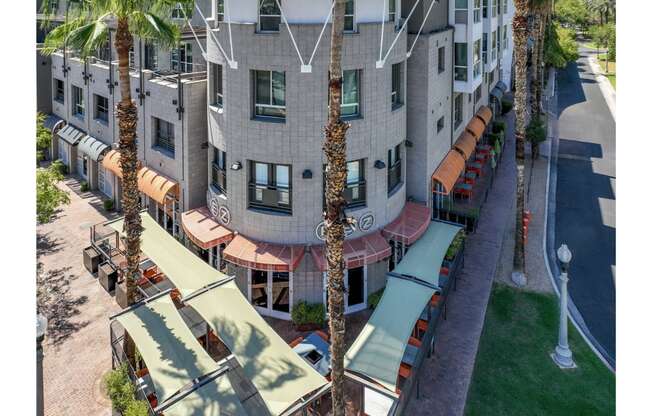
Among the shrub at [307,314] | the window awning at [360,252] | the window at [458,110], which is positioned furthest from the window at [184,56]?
the window at [458,110]

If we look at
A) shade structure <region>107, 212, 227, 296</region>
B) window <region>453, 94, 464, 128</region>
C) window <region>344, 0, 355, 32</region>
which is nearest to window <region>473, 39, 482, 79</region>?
window <region>453, 94, 464, 128</region>

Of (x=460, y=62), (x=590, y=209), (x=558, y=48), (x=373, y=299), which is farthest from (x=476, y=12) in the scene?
(x=558, y=48)

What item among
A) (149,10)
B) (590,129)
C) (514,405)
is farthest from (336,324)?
(590,129)

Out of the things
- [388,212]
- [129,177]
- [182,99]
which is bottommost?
[388,212]

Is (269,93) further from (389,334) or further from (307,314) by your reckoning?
(389,334)

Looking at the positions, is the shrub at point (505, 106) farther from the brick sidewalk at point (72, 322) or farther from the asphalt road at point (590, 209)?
the brick sidewalk at point (72, 322)

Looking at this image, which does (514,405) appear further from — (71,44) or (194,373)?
(71,44)

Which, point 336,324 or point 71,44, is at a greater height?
point 71,44
